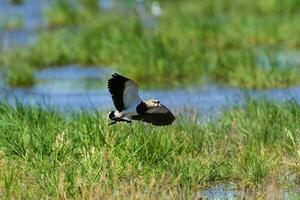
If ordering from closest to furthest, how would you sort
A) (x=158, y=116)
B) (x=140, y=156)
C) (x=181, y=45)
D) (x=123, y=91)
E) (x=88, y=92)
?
1. (x=123, y=91)
2. (x=140, y=156)
3. (x=158, y=116)
4. (x=88, y=92)
5. (x=181, y=45)

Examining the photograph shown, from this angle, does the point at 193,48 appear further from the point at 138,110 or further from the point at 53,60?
the point at 138,110

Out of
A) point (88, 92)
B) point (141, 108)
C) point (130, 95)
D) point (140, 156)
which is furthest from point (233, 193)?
point (88, 92)

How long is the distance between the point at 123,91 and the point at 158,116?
1.56ft

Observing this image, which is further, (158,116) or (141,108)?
(158,116)

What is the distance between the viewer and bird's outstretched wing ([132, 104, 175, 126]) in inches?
299

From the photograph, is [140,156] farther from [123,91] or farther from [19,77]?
[19,77]

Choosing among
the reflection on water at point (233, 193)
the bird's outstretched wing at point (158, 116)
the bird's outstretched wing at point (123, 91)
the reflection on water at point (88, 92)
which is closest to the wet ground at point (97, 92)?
the reflection on water at point (88, 92)

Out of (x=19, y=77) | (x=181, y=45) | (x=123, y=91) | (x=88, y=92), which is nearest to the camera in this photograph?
(x=123, y=91)

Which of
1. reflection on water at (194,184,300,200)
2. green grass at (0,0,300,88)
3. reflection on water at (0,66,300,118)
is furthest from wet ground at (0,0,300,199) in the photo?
reflection on water at (194,184,300,200)

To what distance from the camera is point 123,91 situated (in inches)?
291

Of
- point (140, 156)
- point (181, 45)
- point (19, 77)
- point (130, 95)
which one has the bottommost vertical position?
point (19, 77)

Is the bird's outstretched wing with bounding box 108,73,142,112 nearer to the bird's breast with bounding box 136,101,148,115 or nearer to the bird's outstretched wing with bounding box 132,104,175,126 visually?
the bird's breast with bounding box 136,101,148,115

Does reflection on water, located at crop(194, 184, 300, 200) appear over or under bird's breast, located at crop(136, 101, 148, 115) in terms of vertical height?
under

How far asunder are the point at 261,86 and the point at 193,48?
7.83ft
